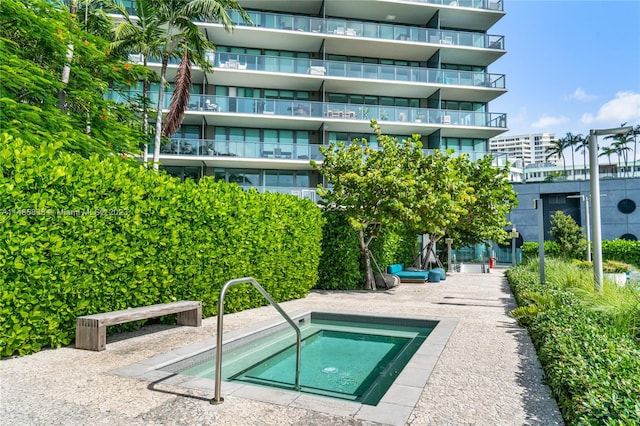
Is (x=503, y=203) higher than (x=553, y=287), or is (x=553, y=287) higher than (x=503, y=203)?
(x=503, y=203)

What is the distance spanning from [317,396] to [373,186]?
10965mm

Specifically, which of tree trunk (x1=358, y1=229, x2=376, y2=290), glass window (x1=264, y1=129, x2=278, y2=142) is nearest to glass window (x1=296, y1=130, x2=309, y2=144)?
glass window (x1=264, y1=129, x2=278, y2=142)

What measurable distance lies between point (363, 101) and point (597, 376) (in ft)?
95.3

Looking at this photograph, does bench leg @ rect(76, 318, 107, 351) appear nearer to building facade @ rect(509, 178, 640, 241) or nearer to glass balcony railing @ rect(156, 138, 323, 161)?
glass balcony railing @ rect(156, 138, 323, 161)

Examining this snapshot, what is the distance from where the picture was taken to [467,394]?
16.1 feet

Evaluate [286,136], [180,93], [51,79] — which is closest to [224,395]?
[51,79]

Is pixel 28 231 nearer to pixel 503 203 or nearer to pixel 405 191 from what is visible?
pixel 405 191

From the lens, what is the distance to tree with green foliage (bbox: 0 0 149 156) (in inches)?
398

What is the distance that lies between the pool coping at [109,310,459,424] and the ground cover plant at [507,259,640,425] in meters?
1.51

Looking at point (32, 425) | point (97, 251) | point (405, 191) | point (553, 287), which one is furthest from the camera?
point (405, 191)

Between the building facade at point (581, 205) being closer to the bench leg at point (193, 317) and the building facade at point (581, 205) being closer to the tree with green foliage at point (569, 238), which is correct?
the tree with green foliage at point (569, 238)

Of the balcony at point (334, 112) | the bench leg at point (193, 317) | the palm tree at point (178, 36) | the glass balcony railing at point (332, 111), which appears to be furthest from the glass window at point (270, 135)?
the bench leg at point (193, 317)

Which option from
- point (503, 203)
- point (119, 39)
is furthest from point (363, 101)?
point (119, 39)

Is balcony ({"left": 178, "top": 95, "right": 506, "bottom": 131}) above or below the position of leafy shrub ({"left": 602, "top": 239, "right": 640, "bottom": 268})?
above
